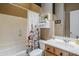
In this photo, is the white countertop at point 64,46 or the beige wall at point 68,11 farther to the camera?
the beige wall at point 68,11

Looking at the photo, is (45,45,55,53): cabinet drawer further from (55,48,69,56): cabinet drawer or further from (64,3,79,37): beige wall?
(64,3,79,37): beige wall

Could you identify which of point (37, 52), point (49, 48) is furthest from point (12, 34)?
point (49, 48)

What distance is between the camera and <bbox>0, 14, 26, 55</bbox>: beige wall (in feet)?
4.54

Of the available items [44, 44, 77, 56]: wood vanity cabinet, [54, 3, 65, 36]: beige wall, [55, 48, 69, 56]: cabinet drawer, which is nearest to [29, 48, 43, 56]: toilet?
[44, 44, 77, 56]: wood vanity cabinet

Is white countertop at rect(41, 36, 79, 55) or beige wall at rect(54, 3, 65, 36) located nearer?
white countertop at rect(41, 36, 79, 55)

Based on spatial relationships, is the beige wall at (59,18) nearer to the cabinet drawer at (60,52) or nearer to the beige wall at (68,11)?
the beige wall at (68,11)

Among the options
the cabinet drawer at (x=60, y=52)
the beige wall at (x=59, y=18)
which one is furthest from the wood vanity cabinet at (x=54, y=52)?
the beige wall at (x=59, y=18)

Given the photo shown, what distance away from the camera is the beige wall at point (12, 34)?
1385 millimetres

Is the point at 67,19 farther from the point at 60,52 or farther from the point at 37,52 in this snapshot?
the point at 37,52

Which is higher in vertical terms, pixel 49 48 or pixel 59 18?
pixel 59 18

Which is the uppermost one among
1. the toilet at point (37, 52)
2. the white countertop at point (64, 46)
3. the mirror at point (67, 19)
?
the mirror at point (67, 19)

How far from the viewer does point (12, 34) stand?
56.1 inches

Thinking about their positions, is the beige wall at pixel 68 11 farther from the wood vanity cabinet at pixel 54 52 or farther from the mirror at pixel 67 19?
the wood vanity cabinet at pixel 54 52

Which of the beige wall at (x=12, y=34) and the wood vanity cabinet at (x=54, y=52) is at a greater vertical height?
the beige wall at (x=12, y=34)
